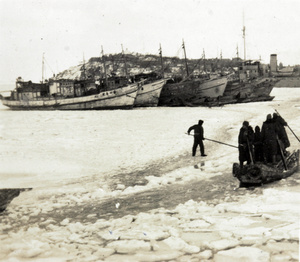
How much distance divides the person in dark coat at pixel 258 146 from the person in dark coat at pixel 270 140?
10 cm

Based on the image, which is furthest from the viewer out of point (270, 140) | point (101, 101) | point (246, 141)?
point (101, 101)

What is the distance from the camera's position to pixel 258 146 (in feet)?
23.6

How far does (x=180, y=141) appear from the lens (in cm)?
1240

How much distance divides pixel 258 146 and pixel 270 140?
41cm

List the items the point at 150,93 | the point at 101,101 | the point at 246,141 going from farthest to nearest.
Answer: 1. the point at 150,93
2. the point at 101,101
3. the point at 246,141

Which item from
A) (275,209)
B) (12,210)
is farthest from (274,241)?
(12,210)

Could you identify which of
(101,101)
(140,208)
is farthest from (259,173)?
(101,101)

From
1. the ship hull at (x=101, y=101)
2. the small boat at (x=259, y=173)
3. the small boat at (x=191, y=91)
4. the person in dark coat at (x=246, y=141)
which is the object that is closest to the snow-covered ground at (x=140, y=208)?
the small boat at (x=259, y=173)

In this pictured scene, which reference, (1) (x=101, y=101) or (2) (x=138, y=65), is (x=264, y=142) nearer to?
(1) (x=101, y=101)

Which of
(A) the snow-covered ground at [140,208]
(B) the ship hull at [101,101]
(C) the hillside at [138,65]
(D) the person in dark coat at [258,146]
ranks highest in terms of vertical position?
(C) the hillside at [138,65]

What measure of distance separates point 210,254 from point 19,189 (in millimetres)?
5112

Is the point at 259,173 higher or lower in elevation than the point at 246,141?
lower

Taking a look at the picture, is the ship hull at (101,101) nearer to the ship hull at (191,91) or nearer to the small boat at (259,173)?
the ship hull at (191,91)

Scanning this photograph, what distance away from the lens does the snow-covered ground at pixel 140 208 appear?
3.84 meters
